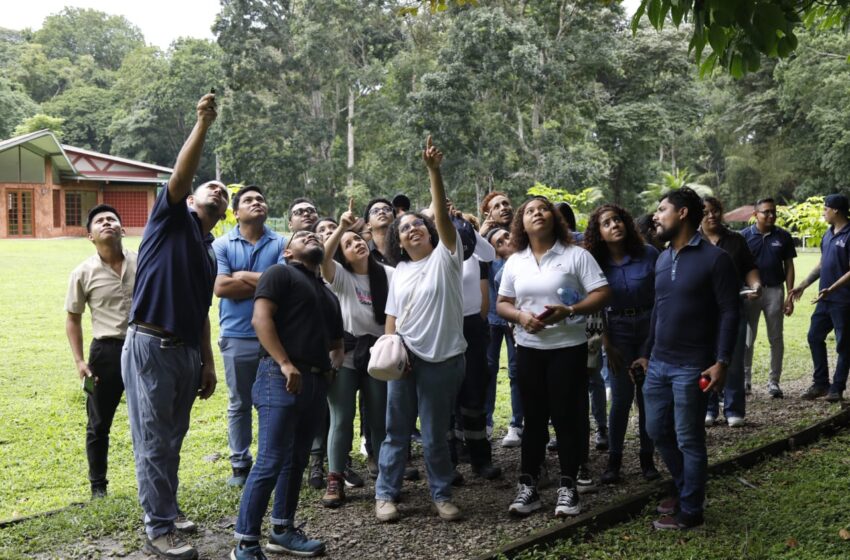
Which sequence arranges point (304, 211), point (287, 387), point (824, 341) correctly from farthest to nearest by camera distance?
point (824, 341) → point (304, 211) → point (287, 387)

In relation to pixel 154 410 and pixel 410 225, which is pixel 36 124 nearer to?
pixel 410 225

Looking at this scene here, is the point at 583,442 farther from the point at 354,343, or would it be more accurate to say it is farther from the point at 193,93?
the point at 193,93

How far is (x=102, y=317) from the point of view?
5738mm

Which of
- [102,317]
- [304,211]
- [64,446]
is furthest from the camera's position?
[64,446]

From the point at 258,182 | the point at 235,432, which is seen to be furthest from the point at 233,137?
the point at 235,432

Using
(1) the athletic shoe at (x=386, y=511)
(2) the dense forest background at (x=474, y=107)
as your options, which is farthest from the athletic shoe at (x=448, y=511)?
(2) the dense forest background at (x=474, y=107)

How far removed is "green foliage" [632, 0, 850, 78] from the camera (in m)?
4.38

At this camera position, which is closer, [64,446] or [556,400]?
[556,400]

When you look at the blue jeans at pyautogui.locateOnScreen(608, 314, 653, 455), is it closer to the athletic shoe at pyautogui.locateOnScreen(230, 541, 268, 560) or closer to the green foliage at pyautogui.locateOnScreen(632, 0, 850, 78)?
the green foliage at pyautogui.locateOnScreen(632, 0, 850, 78)

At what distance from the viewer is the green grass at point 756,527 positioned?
4.74 meters

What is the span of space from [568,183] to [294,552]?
26879 mm

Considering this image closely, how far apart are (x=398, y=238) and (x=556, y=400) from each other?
4.84ft

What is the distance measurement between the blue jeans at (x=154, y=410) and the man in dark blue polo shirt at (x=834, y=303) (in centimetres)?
667

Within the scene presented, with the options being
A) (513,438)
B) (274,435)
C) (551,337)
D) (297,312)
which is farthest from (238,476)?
(551,337)
